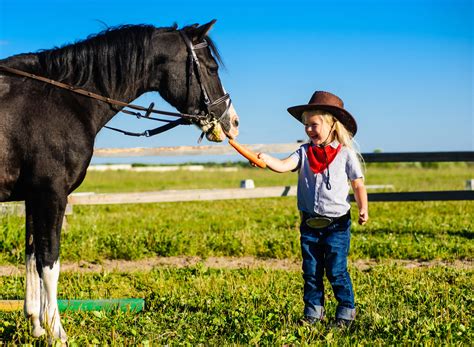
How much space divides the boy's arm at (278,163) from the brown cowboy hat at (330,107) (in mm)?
450

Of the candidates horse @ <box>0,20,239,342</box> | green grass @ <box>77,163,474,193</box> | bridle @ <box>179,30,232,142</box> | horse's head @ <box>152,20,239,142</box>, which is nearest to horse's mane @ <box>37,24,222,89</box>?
horse @ <box>0,20,239,342</box>

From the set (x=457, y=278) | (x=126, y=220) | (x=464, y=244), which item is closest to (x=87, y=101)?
(x=457, y=278)

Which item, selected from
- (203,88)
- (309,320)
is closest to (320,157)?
(203,88)

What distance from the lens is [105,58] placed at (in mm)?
4875

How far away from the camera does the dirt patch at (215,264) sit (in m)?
7.90

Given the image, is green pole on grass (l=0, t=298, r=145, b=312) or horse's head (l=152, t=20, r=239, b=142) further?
green pole on grass (l=0, t=298, r=145, b=312)

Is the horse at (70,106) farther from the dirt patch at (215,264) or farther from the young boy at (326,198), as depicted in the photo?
the dirt patch at (215,264)

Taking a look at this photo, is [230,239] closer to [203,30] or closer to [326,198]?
[326,198]

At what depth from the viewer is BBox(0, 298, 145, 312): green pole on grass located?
5.30 meters

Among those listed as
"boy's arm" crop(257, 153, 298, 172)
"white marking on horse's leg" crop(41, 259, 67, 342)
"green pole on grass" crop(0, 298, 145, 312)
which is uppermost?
"boy's arm" crop(257, 153, 298, 172)

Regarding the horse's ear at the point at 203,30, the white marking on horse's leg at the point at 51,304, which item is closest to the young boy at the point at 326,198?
the horse's ear at the point at 203,30

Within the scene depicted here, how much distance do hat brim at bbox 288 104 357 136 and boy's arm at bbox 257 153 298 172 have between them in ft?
1.40

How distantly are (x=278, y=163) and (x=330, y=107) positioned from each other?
2.09 ft

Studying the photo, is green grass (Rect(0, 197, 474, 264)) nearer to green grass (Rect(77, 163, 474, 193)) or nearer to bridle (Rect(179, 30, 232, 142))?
bridle (Rect(179, 30, 232, 142))
